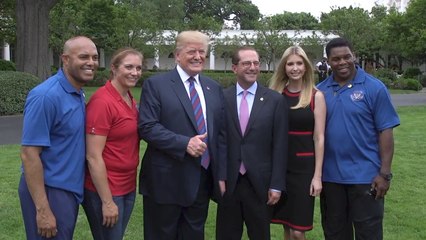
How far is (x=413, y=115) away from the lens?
16.2m

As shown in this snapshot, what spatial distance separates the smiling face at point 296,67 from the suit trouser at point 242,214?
3.10 feet

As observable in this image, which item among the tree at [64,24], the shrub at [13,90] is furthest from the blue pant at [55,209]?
the tree at [64,24]

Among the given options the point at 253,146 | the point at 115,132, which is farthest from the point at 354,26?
the point at 115,132

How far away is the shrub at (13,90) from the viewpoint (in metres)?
15.3

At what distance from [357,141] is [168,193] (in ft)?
5.07

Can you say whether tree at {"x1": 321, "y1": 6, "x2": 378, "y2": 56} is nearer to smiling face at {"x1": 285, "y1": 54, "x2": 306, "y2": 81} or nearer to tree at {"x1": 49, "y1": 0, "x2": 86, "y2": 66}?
tree at {"x1": 49, "y1": 0, "x2": 86, "y2": 66}

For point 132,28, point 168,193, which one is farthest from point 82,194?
point 132,28

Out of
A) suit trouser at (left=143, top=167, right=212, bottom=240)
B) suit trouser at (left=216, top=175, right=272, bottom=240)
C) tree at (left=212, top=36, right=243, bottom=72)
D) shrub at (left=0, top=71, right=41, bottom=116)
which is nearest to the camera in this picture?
suit trouser at (left=143, top=167, right=212, bottom=240)

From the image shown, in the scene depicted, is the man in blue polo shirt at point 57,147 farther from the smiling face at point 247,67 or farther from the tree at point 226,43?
the tree at point 226,43

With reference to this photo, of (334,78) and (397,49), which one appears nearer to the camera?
(334,78)

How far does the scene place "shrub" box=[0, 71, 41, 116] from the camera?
15.3 meters

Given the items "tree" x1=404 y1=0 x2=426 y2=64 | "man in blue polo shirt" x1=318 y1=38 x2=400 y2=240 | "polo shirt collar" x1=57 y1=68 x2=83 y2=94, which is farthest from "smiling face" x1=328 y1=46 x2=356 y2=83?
"tree" x1=404 y1=0 x2=426 y2=64

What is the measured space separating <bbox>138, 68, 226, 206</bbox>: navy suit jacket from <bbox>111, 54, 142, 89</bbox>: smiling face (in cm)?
14

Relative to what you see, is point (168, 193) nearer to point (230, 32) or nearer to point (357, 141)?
point (357, 141)
